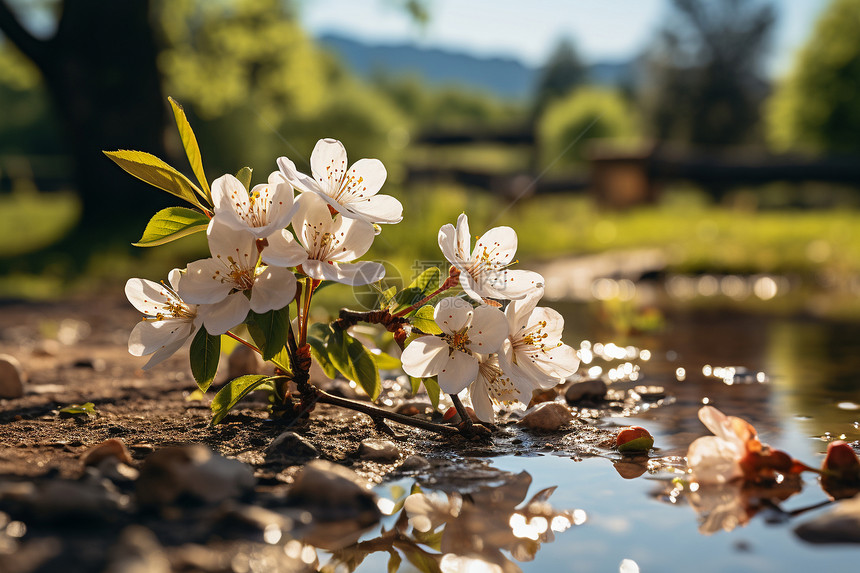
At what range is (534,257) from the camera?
11.8m

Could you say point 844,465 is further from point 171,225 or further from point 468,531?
point 171,225

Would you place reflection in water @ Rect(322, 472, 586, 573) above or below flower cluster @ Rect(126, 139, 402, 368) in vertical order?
below

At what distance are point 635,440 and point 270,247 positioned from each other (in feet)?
4.28

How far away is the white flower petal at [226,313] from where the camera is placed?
2221mm

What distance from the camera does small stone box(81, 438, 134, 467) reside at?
2.12 metres

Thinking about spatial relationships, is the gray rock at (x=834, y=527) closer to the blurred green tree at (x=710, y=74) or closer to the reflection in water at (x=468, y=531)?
the reflection in water at (x=468, y=531)

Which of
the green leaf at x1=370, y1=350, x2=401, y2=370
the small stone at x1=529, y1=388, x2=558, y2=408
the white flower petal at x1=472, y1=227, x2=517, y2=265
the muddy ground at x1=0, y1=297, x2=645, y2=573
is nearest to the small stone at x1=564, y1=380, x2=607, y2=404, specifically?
the small stone at x1=529, y1=388, x2=558, y2=408

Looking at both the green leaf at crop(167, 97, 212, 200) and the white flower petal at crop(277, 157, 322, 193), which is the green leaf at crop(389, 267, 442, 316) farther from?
the green leaf at crop(167, 97, 212, 200)

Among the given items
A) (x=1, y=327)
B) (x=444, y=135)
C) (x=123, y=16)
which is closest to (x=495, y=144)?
(x=444, y=135)

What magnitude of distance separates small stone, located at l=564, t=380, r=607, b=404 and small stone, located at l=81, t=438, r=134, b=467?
1.84 metres

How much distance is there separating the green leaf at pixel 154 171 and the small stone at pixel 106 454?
0.75 meters

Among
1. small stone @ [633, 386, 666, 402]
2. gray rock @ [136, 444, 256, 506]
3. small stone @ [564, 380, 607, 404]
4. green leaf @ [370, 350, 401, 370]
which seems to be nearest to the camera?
gray rock @ [136, 444, 256, 506]

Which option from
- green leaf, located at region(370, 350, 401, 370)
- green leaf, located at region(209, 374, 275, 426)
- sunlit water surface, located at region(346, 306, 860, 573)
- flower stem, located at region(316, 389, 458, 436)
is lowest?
sunlit water surface, located at region(346, 306, 860, 573)

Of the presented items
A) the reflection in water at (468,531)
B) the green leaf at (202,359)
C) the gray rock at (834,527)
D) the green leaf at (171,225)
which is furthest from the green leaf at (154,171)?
the gray rock at (834,527)
